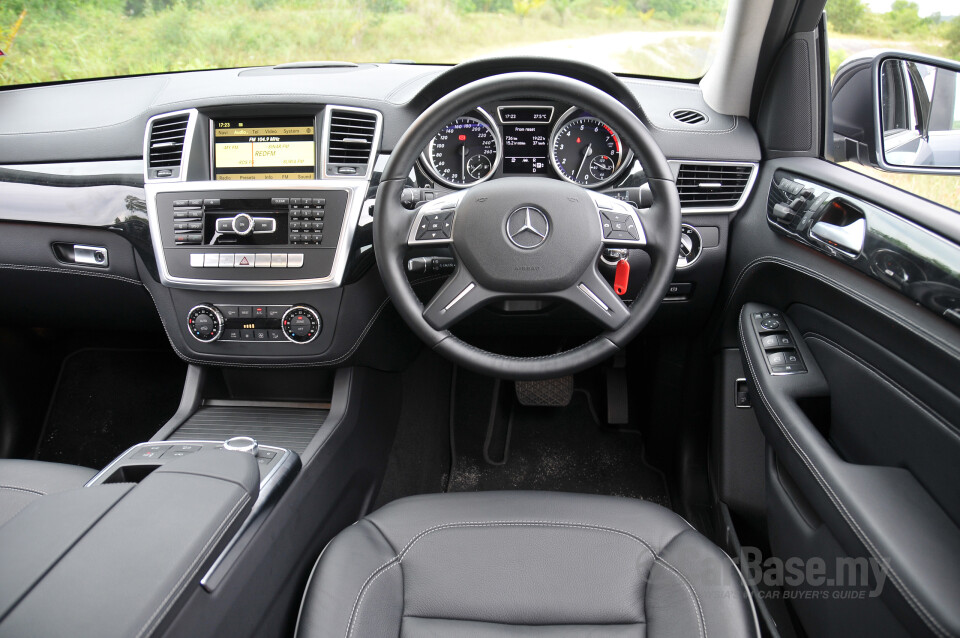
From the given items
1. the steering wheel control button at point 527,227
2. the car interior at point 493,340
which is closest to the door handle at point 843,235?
the car interior at point 493,340

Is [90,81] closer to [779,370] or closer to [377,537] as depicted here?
[377,537]

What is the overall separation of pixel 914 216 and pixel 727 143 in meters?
0.66

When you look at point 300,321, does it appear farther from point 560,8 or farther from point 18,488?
point 560,8

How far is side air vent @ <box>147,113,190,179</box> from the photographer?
1.72 meters

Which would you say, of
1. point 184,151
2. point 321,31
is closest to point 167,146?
point 184,151

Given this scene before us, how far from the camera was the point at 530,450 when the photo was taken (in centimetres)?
241

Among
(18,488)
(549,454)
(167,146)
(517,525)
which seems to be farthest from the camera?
(549,454)

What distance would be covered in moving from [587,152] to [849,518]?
1027 mm

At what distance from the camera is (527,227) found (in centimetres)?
140

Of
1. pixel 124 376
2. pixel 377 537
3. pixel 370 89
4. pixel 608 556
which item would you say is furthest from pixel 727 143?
pixel 124 376

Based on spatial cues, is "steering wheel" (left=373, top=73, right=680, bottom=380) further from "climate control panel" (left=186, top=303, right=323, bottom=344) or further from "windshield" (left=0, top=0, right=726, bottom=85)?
"windshield" (left=0, top=0, right=726, bottom=85)

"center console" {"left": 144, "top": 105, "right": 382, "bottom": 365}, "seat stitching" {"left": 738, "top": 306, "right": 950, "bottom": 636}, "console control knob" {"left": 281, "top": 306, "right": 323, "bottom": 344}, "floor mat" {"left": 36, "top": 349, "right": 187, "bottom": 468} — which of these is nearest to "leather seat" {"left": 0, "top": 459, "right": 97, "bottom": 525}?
"center console" {"left": 144, "top": 105, "right": 382, "bottom": 365}

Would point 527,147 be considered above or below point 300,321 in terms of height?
above

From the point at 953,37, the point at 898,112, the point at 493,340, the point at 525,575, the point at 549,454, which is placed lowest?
the point at 549,454
